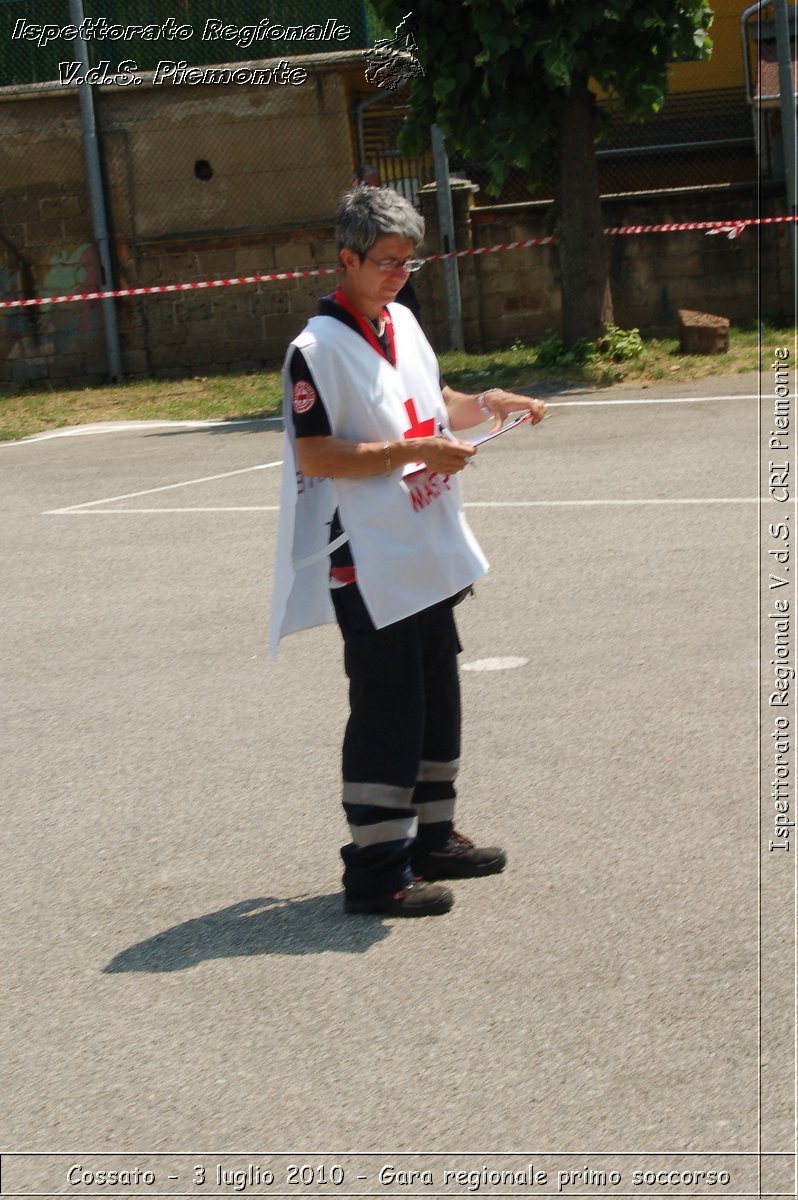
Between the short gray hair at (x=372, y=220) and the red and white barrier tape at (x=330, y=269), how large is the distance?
45.2 feet

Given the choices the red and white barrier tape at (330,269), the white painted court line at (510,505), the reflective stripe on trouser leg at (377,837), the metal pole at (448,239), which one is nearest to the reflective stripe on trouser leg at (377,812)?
the reflective stripe on trouser leg at (377,837)

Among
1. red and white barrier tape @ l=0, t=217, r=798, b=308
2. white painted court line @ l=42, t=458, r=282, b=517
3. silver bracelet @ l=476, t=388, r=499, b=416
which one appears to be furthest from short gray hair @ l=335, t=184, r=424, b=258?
red and white barrier tape @ l=0, t=217, r=798, b=308

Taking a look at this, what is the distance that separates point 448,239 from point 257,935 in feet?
51.3

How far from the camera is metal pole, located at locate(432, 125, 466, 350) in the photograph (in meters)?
18.9

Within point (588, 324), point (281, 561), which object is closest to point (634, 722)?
point (281, 561)

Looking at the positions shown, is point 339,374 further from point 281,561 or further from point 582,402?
point 582,402

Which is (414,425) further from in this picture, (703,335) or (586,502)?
(703,335)

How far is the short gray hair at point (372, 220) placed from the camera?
4.27 metres

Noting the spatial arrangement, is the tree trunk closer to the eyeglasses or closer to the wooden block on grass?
the wooden block on grass

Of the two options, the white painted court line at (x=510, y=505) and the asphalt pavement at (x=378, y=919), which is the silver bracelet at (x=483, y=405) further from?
the white painted court line at (x=510, y=505)

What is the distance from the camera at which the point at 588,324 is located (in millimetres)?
16922

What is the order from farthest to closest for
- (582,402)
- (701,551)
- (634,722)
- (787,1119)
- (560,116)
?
1. (560,116)
2. (582,402)
3. (701,551)
4. (634,722)
5. (787,1119)

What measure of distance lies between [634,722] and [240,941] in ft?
6.96

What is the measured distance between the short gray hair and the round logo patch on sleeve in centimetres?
37
